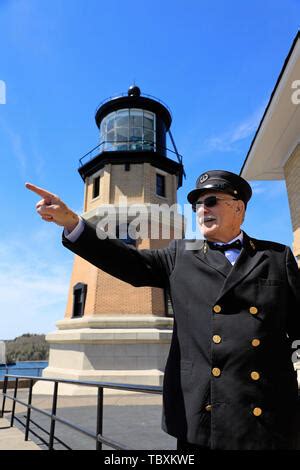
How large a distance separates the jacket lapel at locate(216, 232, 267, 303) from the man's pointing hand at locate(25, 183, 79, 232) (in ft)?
2.78

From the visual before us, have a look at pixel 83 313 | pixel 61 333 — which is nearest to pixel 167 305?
pixel 83 313

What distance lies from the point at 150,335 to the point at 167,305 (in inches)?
75.5

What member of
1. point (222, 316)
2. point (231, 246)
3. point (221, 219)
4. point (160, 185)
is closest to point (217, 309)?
point (222, 316)

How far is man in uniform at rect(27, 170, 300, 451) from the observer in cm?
140

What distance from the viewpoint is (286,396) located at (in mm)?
1441

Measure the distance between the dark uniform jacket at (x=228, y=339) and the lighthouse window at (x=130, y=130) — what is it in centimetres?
1551

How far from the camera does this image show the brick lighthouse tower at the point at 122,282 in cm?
1258

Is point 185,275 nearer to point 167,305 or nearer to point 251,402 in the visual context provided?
point 251,402

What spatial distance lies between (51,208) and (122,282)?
1242 centimetres

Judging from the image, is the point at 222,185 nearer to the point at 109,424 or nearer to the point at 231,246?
the point at 231,246

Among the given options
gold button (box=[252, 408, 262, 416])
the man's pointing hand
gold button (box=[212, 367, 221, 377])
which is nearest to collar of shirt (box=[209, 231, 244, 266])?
gold button (box=[212, 367, 221, 377])

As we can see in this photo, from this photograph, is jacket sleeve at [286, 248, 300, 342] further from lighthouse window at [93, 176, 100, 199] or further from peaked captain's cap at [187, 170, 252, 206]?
lighthouse window at [93, 176, 100, 199]

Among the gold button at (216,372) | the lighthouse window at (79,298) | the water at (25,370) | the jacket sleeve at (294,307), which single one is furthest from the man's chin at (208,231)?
the lighthouse window at (79,298)

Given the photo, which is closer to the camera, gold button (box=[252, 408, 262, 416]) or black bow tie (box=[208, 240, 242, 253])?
gold button (box=[252, 408, 262, 416])
